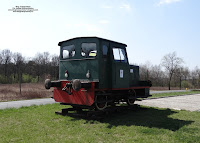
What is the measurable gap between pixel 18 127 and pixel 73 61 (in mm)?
3060

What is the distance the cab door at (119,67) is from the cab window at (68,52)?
1.64m

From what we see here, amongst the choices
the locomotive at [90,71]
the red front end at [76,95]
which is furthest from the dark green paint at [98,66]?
the red front end at [76,95]

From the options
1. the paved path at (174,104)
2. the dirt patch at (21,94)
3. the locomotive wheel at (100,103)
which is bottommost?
the paved path at (174,104)

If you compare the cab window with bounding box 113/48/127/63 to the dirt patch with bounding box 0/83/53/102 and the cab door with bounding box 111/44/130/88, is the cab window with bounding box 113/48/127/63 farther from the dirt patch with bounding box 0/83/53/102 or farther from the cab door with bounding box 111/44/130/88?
the dirt patch with bounding box 0/83/53/102

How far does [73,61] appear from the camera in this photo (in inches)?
278

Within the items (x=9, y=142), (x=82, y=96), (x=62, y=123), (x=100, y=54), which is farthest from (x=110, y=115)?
(x=9, y=142)

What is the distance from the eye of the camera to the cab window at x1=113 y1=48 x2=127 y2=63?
23.6ft

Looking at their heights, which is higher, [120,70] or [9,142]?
[120,70]

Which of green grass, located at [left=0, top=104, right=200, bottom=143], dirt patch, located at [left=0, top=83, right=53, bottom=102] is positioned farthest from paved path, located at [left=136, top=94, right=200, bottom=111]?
dirt patch, located at [left=0, top=83, right=53, bottom=102]

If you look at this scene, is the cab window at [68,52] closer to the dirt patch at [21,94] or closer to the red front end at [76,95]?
the red front end at [76,95]

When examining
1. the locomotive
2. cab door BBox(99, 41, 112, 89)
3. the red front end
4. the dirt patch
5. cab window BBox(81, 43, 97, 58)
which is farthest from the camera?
the dirt patch

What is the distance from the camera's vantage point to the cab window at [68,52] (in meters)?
7.22

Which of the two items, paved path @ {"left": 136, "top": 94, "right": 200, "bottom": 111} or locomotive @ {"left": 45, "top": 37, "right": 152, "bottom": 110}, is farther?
paved path @ {"left": 136, "top": 94, "right": 200, "bottom": 111}

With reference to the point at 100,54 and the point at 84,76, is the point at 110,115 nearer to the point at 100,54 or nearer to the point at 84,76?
the point at 84,76
